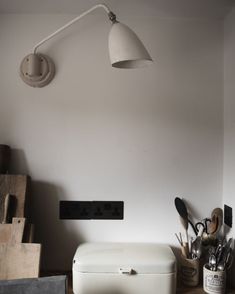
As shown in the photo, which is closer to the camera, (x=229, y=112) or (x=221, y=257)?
(x=221, y=257)

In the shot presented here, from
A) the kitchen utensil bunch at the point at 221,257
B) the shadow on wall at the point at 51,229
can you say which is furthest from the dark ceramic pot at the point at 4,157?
the kitchen utensil bunch at the point at 221,257

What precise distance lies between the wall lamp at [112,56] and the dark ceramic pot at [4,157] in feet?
0.98

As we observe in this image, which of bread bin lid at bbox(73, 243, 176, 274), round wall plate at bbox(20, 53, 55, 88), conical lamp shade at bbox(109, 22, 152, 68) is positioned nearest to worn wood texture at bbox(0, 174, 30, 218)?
bread bin lid at bbox(73, 243, 176, 274)

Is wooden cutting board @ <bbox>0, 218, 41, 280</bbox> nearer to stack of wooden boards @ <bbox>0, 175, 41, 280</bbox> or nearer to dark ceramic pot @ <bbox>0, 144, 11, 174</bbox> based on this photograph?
stack of wooden boards @ <bbox>0, 175, 41, 280</bbox>

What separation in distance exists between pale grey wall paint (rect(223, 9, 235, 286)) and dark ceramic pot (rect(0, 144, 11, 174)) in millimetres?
935

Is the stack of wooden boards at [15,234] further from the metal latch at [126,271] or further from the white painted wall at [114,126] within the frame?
the metal latch at [126,271]

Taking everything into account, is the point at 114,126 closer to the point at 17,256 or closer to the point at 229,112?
the point at 229,112

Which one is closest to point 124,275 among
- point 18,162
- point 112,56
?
point 18,162

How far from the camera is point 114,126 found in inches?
50.1

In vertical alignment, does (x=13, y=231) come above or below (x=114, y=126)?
below

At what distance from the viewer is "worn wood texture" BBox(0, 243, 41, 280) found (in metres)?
1.02

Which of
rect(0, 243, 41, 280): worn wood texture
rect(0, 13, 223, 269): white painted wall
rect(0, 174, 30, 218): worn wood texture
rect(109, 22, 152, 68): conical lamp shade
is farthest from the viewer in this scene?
rect(0, 13, 223, 269): white painted wall

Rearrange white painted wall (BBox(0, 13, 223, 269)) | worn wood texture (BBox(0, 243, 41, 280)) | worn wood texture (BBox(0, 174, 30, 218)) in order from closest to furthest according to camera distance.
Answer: worn wood texture (BBox(0, 243, 41, 280)) < worn wood texture (BBox(0, 174, 30, 218)) < white painted wall (BBox(0, 13, 223, 269))

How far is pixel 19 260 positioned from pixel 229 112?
1012 millimetres
